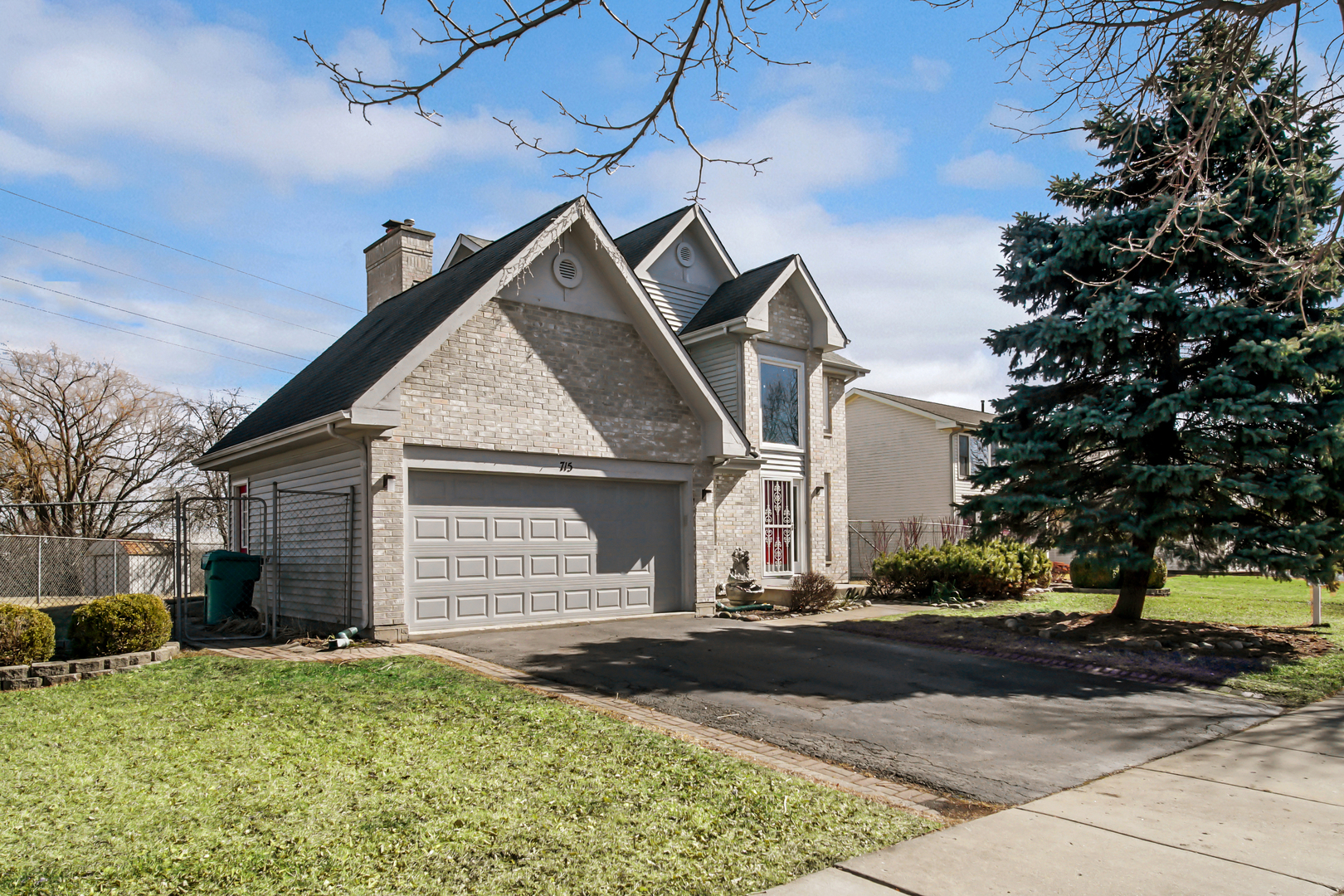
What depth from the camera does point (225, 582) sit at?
45.5 feet

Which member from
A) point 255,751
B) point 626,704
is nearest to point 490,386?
point 626,704

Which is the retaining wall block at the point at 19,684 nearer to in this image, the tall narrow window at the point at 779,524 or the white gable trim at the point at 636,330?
the white gable trim at the point at 636,330

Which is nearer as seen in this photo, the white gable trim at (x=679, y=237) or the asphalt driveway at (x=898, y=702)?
the asphalt driveway at (x=898, y=702)

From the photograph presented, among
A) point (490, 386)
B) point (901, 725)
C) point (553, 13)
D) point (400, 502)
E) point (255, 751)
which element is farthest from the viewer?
point (490, 386)

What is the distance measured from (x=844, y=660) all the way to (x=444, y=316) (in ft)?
22.5

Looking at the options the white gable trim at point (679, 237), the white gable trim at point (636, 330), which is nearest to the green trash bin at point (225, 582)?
the white gable trim at point (636, 330)

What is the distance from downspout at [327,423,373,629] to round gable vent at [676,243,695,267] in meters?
9.86

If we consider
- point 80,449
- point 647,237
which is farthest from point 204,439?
point 647,237

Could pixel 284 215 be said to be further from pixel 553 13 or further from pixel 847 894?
pixel 847 894

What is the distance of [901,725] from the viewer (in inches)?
298

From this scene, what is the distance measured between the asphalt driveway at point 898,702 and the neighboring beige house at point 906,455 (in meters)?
20.8

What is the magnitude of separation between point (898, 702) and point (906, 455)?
85.3ft

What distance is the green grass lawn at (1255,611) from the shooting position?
959cm

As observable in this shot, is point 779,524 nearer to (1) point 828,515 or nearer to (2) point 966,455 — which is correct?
(1) point 828,515
